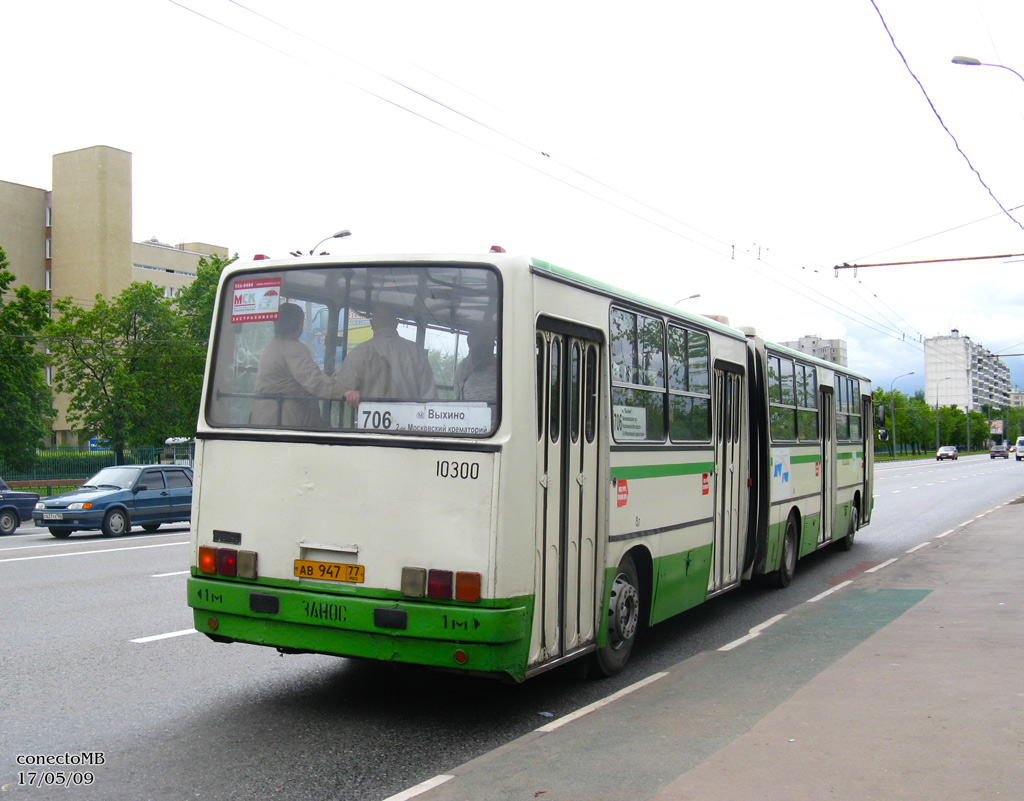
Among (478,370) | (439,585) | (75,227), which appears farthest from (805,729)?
(75,227)

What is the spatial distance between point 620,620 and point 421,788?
2.87 m

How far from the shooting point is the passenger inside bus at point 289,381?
20.7 feet

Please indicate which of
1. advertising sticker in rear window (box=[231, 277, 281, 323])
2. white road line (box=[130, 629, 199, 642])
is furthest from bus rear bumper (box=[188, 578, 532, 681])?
white road line (box=[130, 629, 199, 642])

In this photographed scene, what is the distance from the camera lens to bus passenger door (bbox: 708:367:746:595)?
970 centimetres

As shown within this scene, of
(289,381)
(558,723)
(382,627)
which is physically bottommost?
(558,723)

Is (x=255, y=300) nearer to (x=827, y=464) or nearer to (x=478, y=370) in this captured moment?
(x=478, y=370)

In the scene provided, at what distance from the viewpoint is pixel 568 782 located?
4.90 m

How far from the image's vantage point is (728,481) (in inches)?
396

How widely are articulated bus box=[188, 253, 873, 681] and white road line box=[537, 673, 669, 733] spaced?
33 cm

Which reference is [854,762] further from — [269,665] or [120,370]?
[120,370]

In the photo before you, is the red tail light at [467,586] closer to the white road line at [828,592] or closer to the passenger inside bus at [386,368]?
the passenger inside bus at [386,368]

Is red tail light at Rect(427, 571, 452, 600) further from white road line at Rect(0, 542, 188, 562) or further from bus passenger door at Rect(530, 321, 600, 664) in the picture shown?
white road line at Rect(0, 542, 188, 562)

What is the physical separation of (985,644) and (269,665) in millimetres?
6050

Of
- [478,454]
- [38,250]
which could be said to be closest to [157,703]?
[478,454]
